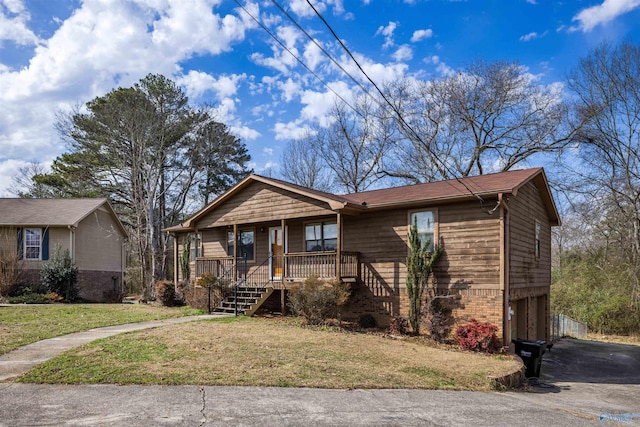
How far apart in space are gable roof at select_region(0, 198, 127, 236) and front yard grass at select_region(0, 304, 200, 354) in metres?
7.54

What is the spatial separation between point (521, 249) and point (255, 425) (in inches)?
443

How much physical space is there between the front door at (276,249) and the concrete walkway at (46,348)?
5500 mm

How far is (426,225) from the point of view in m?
14.3

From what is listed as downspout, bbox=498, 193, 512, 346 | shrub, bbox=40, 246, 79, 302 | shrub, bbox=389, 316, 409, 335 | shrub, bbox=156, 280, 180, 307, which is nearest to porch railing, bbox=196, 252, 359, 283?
shrub, bbox=156, 280, 180, 307

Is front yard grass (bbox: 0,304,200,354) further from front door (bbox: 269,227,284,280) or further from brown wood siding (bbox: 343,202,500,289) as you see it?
brown wood siding (bbox: 343,202,500,289)

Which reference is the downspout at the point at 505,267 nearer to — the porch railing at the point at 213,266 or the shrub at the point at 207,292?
the shrub at the point at 207,292

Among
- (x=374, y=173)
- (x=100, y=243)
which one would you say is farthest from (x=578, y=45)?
(x=100, y=243)

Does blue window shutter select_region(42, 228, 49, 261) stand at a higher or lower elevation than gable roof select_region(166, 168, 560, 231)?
lower

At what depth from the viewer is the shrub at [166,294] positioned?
65.4ft

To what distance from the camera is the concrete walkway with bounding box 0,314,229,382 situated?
26.8ft

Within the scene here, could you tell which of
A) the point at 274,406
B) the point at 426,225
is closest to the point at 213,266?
the point at 426,225

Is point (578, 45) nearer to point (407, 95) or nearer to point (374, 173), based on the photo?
point (407, 95)

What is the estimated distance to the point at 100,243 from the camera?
26922 millimetres

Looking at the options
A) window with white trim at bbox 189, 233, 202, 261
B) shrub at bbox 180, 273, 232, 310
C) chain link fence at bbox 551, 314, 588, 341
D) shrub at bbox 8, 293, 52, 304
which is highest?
window with white trim at bbox 189, 233, 202, 261
